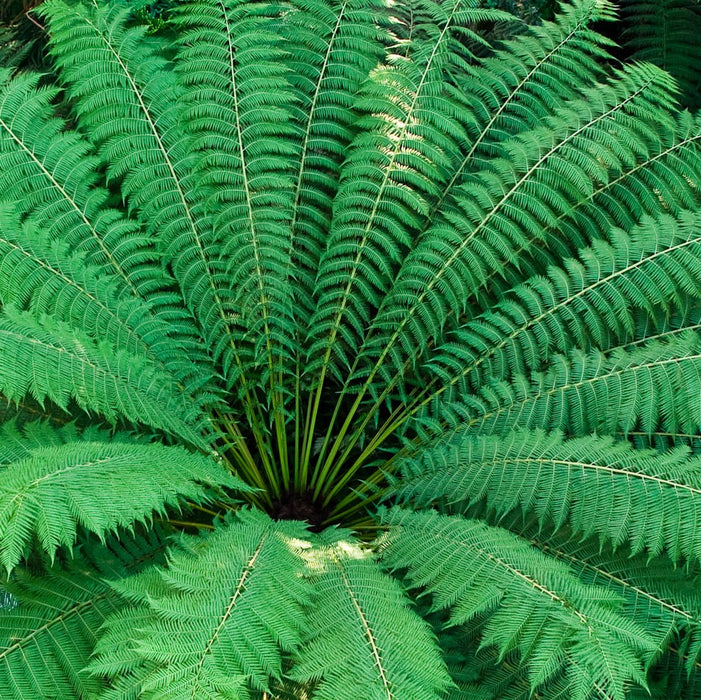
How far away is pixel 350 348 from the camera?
3.46 m

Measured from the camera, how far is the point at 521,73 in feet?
10.3

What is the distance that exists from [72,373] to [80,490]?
1.81 feet

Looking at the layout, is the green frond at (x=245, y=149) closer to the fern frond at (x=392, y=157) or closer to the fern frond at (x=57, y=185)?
the fern frond at (x=392, y=157)

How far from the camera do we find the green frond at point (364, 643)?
166cm

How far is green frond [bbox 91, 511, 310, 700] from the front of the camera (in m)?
1.54

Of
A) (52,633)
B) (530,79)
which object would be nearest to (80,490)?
(52,633)

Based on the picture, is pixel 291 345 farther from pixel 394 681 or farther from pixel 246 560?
pixel 394 681

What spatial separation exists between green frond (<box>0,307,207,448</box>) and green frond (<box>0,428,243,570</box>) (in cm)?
21

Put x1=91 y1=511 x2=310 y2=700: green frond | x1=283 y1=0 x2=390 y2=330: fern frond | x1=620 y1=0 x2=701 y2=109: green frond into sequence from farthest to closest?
1. x1=620 y1=0 x2=701 y2=109: green frond
2. x1=283 y1=0 x2=390 y2=330: fern frond
3. x1=91 y1=511 x2=310 y2=700: green frond

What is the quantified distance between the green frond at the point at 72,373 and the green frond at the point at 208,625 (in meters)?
0.47

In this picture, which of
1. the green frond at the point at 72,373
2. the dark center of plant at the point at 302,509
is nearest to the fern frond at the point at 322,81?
the dark center of plant at the point at 302,509

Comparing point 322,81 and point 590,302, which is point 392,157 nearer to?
point 322,81

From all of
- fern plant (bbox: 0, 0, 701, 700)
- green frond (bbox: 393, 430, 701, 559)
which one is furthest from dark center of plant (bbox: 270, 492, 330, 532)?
green frond (bbox: 393, 430, 701, 559)

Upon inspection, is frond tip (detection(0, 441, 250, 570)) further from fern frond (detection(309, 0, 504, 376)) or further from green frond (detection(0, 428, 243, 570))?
fern frond (detection(309, 0, 504, 376))
